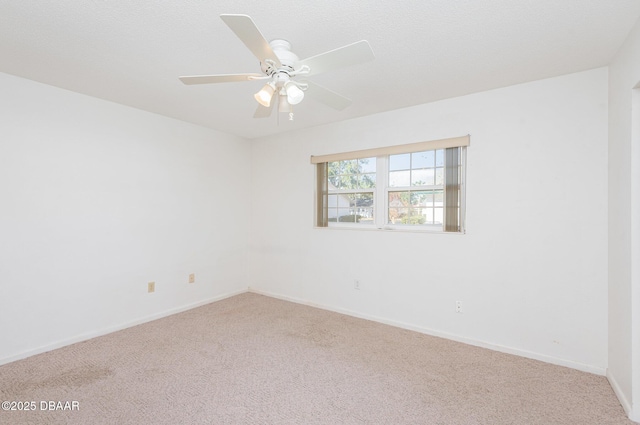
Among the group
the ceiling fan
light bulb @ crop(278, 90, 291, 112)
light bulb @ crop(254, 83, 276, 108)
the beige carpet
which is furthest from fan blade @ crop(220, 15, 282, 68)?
the beige carpet

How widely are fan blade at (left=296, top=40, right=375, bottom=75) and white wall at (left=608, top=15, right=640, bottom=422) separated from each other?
1710 millimetres

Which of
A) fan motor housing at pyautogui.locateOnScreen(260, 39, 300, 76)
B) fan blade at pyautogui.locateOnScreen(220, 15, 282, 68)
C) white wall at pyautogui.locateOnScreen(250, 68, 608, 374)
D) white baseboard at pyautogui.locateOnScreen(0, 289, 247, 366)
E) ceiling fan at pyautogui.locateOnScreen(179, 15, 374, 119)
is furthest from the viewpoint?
white baseboard at pyautogui.locateOnScreen(0, 289, 247, 366)

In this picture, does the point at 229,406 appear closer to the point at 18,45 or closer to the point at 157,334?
the point at 157,334

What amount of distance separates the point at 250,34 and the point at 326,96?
2.48ft

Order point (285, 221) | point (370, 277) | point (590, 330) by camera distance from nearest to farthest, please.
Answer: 1. point (590, 330)
2. point (370, 277)
3. point (285, 221)

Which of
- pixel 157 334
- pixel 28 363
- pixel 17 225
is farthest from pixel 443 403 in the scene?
pixel 17 225

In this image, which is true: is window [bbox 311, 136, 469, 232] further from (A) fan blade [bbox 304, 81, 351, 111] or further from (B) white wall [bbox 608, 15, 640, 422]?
(A) fan blade [bbox 304, 81, 351, 111]

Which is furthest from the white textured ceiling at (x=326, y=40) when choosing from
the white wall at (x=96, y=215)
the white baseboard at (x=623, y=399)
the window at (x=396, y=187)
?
the white baseboard at (x=623, y=399)

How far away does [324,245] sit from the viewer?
156 inches

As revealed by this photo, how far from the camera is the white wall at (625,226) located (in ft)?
6.12

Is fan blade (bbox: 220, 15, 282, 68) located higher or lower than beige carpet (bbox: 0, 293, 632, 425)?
higher

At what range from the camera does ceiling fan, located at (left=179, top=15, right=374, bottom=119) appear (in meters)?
1.37

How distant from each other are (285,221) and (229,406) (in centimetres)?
262

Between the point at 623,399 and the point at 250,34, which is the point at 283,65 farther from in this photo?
the point at 623,399
